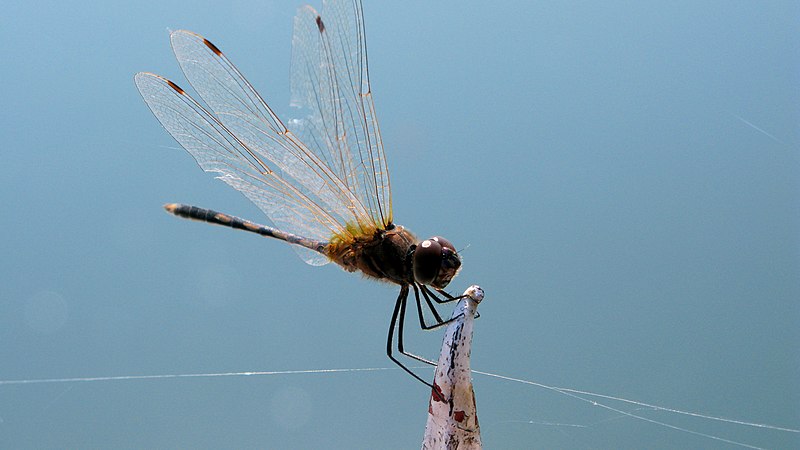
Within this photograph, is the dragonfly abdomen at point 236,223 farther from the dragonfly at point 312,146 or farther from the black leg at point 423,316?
the black leg at point 423,316

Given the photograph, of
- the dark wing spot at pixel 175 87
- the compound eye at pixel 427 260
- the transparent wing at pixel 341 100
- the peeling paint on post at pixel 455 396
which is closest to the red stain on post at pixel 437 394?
the peeling paint on post at pixel 455 396

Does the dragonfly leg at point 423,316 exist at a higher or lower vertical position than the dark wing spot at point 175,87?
lower

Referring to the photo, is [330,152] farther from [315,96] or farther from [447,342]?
[447,342]

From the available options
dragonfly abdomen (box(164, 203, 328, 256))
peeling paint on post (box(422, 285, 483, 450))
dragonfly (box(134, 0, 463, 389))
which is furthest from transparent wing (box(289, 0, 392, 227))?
peeling paint on post (box(422, 285, 483, 450))

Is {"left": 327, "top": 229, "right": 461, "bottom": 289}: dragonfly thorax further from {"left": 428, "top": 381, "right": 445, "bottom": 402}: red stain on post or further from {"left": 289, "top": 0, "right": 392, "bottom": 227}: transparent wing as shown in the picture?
{"left": 428, "top": 381, "right": 445, "bottom": 402}: red stain on post

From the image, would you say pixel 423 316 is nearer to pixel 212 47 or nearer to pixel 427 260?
pixel 427 260

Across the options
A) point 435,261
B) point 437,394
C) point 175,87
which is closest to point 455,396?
point 437,394
